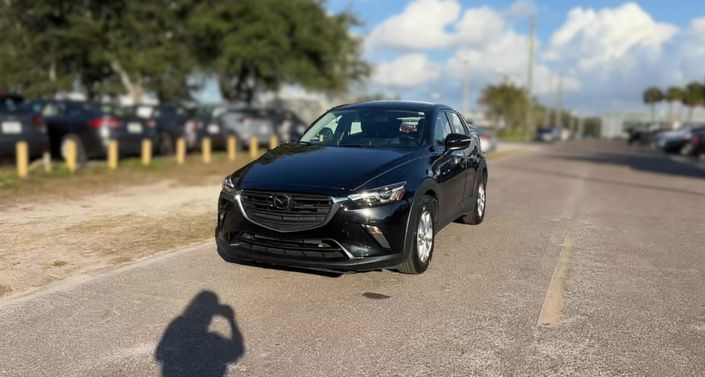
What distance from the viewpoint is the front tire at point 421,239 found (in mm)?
5246

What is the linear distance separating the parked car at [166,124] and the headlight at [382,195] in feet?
38.7

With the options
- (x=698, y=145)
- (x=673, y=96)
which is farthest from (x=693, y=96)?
(x=698, y=145)

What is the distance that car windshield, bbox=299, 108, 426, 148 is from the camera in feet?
20.2

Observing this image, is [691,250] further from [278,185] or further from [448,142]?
[278,185]

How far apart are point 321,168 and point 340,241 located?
0.76 metres

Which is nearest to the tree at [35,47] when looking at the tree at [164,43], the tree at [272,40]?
the tree at [164,43]

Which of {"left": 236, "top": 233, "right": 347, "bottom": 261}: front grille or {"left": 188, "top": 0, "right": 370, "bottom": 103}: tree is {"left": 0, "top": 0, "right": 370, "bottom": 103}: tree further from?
{"left": 236, "top": 233, "right": 347, "bottom": 261}: front grille

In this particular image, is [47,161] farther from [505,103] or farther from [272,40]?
[505,103]

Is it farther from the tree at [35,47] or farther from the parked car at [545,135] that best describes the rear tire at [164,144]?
the parked car at [545,135]

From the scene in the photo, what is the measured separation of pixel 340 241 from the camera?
4.83 meters

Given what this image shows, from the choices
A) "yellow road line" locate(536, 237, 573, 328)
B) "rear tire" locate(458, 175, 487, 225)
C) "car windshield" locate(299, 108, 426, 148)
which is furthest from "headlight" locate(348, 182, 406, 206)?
"rear tire" locate(458, 175, 487, 225)

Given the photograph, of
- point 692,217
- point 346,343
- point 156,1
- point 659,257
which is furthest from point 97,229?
point 156,1

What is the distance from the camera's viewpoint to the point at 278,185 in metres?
5.03

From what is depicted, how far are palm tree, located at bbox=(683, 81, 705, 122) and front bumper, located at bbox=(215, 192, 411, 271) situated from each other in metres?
78.9
